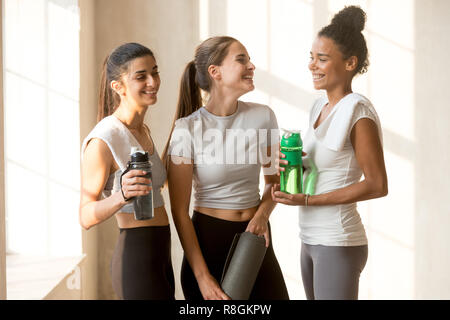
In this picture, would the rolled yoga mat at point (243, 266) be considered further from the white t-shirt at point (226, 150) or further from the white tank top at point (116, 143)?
the white tank top at point (116, 143)

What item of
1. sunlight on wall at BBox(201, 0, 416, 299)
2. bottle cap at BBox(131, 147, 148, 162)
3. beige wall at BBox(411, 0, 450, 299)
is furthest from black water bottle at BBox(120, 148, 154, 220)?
beige wall at BBox(411, 0, 450, 299)

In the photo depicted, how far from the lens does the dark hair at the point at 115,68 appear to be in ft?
3.79

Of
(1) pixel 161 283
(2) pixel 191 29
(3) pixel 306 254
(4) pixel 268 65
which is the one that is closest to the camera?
(1) pixel 161 283

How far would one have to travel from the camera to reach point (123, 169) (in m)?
1.12

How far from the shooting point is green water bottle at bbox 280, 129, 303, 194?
120 cm

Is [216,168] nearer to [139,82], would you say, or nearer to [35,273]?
[139,82]

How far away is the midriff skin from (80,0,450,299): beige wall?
61 cm

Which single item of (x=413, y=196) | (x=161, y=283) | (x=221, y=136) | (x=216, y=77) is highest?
(x=216, y=77)

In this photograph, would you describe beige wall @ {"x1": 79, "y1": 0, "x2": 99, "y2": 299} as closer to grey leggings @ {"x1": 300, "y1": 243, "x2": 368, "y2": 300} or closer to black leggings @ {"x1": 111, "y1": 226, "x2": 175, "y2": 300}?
black leggings @ {"x1": 111, "y1": 226, "x2": 175, "y2": 300}

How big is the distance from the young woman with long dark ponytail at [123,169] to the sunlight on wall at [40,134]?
51 centimetres

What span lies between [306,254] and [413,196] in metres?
1.31
